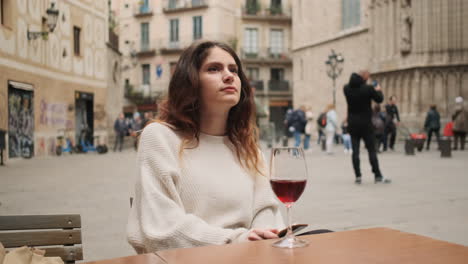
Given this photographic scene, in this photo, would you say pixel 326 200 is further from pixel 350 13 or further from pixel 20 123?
pixel 350 13

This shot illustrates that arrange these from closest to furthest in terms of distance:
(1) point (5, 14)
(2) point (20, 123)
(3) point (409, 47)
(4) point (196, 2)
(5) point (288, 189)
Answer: (5) point (288, 189)
(1) point (5, 14)
(2) point (20, 123)
(3) point (409, 47)
(4) point (196, 2)

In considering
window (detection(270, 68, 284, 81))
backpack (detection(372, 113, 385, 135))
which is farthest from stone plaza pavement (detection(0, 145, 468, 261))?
window (detection(270, 68, 284, 81))

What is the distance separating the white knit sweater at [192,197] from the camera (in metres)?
2.04

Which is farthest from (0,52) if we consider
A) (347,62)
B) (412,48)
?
(347,62)

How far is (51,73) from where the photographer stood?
1903cm

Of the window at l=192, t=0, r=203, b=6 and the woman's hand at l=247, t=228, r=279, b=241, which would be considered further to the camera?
the window at l=192, t=0, r=203, b=6

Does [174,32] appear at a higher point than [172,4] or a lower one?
lower

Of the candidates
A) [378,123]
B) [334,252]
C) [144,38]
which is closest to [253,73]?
[144,38]

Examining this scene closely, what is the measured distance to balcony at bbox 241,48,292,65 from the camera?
47.2 metres

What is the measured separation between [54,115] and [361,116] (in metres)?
13.8

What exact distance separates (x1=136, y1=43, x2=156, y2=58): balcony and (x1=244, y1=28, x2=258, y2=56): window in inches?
Result: 331

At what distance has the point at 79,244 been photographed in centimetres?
210

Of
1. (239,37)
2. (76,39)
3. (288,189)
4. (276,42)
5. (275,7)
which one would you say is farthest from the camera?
(275,7)

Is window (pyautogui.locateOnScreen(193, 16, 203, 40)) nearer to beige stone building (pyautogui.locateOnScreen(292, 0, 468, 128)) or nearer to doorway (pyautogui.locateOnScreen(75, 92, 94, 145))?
beige stone building (pyautogui.locateOnScreen(292, 0, 468, 128))
